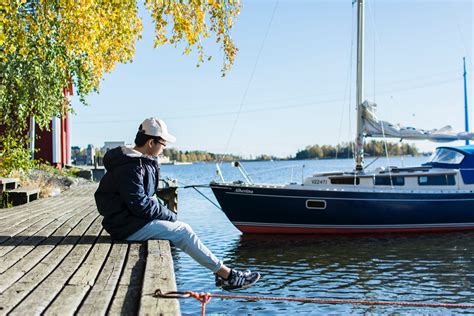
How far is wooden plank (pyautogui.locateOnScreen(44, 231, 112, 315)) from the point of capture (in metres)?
3.58

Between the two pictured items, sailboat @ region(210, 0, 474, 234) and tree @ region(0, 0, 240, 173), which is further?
sailboat @ region(210, 0, 474, 234)

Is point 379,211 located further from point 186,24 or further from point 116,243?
point 116,243

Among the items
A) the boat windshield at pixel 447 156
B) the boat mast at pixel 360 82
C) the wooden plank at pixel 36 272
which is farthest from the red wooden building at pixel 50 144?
the wooden plank at pixel 36 272

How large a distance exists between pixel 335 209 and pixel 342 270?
508cm

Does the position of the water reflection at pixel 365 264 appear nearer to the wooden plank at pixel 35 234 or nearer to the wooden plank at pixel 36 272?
the wooden plank at pixel 35 234

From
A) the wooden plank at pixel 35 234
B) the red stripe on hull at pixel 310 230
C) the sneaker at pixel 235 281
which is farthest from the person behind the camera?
the red stripe on hull at pixel 310 230

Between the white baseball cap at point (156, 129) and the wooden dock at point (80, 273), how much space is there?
1091 mm

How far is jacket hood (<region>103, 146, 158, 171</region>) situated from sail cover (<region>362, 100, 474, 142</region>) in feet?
50.7

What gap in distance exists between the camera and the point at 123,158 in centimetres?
545

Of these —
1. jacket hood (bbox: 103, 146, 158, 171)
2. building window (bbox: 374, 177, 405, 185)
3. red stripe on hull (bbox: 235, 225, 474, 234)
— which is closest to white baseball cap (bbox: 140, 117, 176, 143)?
jacket hood (bbox: 103, 146, 158, 171)

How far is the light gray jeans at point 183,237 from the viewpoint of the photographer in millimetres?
5172

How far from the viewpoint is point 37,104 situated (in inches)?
551

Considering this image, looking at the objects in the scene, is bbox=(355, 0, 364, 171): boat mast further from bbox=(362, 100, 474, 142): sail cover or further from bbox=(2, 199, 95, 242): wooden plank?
bbox=(2, 199, 95, 242): wooden plank

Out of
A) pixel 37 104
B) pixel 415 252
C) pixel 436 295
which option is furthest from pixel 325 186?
pixel 37 104
